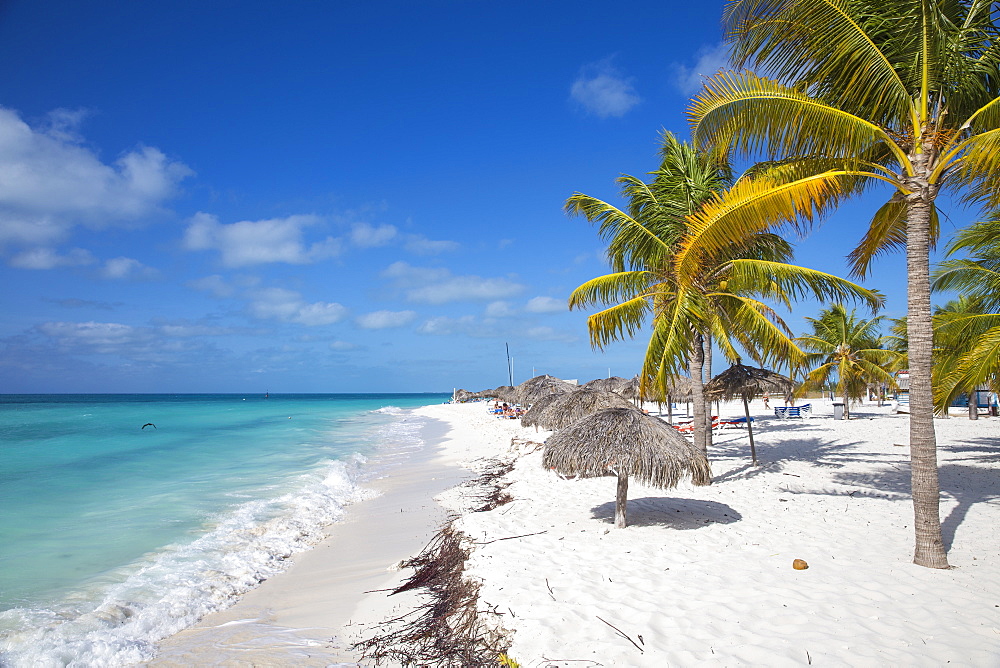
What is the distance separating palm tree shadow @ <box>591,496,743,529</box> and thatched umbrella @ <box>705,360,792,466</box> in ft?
12.7

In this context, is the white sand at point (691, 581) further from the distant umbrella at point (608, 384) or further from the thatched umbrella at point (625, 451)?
the distant umbrella at point (608, 384)

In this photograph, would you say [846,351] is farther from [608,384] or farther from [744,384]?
[744,384]

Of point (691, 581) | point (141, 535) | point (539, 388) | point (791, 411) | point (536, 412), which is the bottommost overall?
point (141, 535)

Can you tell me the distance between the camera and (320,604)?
524cm

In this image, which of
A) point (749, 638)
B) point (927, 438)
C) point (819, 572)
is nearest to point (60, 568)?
point (749, 638)

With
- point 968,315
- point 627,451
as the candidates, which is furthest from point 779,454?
point 627,451

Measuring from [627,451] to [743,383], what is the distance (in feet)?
19.6

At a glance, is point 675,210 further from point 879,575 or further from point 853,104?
point 879,575

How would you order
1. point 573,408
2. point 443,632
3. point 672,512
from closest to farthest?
point 443,632, point 672,512, point 573,408

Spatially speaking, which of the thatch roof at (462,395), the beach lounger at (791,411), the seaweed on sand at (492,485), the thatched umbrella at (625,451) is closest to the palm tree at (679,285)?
the thatched umbrella at (625,451)

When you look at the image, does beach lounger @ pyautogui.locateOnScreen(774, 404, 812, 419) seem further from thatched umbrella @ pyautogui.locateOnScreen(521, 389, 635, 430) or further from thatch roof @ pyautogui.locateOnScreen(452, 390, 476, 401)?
thatch roof @ pyautogui.locateOnScreen(452, 390, 476, 401)

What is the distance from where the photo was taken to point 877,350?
803 inches

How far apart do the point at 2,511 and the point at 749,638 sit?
44.4 ft

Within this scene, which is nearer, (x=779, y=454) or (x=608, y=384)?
(x=779, y=454)
